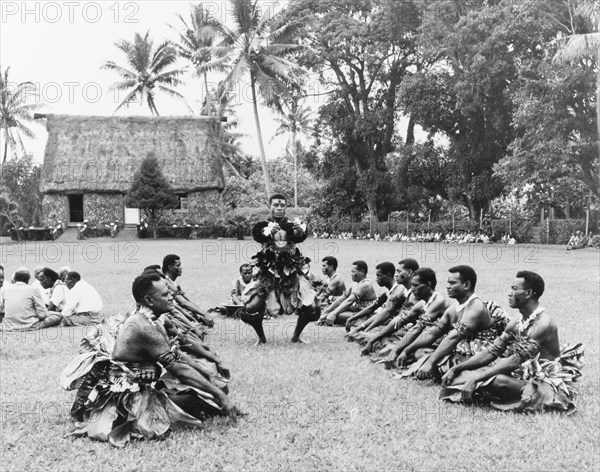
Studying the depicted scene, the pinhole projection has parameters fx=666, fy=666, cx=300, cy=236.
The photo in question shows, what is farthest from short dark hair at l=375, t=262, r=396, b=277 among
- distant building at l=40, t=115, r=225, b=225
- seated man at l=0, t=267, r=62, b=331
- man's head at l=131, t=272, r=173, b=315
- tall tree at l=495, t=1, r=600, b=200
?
distant building at l=40, t=115, r=225, b=225

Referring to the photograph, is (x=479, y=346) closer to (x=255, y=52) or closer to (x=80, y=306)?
(x=80, y=306)

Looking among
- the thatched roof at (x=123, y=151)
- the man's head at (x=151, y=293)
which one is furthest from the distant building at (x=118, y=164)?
the man's head at (x=151, y=293)

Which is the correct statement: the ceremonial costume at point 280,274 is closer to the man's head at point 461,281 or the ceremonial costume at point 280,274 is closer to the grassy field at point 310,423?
the grassy field at point 310,423

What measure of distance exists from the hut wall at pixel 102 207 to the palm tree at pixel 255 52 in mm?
9288

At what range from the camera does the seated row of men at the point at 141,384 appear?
4727mm

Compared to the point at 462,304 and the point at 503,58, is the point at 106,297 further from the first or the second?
the point at 503,58

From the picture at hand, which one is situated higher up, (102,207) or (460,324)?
(102,207)

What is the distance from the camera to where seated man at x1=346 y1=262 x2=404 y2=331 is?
7.77m

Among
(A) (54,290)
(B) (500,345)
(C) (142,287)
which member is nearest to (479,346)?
(B) (500,345)

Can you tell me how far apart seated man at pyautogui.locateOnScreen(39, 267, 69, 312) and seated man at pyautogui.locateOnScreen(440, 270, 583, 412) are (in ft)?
22.2

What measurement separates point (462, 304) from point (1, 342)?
18.8ft

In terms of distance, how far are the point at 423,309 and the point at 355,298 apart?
2.49 m

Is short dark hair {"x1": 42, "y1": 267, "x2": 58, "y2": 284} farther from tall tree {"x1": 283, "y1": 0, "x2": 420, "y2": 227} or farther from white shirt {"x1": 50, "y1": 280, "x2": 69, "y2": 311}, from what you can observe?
tall tree {"x1": 283, "y1": 0, "x2": 420, "y2": 227}

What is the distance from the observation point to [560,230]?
2623 centimetres
